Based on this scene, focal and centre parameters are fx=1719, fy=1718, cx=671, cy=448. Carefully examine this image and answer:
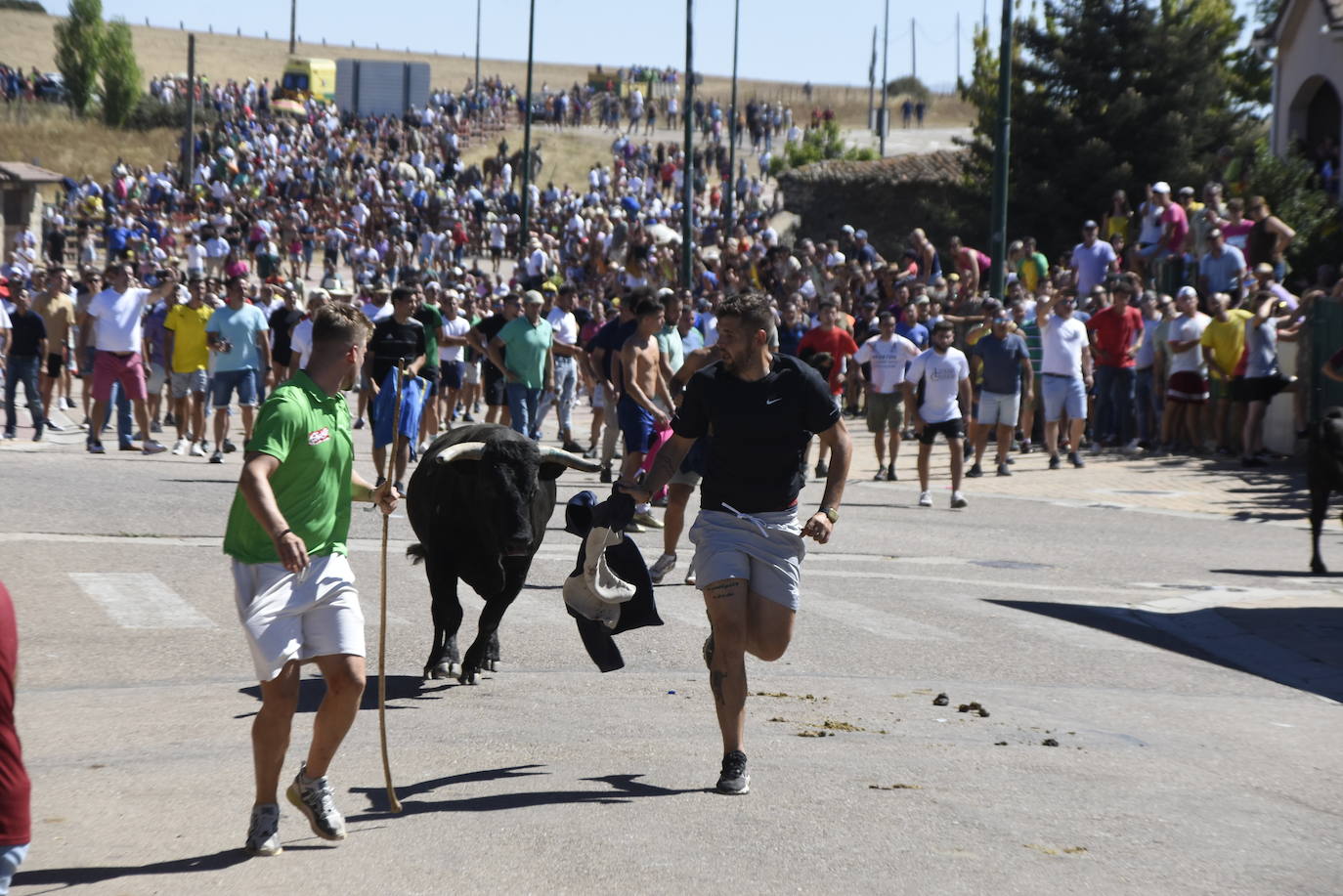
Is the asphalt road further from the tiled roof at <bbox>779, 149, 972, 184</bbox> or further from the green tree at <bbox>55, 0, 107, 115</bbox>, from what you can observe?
the green tree at <bbox>55, 0, 107, 115</bbox>

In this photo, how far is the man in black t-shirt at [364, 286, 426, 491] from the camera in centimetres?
1433

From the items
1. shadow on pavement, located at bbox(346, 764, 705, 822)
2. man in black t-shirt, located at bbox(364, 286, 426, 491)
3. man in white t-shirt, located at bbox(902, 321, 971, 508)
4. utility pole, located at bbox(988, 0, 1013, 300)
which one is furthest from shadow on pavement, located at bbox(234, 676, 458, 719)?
utility pole, located at bbox(988, 0, 1013, 300)

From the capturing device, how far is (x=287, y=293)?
20594 millimetres

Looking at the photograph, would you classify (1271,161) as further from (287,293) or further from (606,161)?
(606,161)

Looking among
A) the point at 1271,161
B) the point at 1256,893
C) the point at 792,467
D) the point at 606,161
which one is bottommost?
the point at 1256,893

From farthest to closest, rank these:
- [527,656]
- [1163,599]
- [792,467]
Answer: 1. [1163,599]
2. [527,656]
3. [792,467]

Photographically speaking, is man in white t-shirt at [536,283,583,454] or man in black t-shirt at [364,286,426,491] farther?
man in white t-shirt at [536,283,583,454]

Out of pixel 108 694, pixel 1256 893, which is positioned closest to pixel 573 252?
pixel 108 694

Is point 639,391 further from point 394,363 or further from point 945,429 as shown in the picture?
point 945,429

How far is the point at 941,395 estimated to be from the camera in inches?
648

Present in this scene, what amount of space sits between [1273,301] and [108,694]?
14830 millimetres

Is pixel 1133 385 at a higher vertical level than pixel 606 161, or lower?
lower

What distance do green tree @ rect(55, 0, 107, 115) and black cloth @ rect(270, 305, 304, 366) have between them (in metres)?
70.4

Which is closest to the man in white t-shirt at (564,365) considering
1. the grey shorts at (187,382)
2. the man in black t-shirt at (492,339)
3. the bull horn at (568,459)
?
the man in black t-shirt at (492,339)
